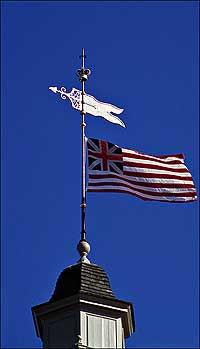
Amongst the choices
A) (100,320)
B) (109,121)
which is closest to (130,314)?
(100,320)

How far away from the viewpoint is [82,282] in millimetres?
38344

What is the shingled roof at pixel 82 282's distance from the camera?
125 feet

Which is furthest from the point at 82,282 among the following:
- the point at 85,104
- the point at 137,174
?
the point at 85,104

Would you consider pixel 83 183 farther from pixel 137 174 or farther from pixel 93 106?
pixel 93 106

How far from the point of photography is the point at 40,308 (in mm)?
38125

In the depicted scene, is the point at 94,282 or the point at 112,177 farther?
the point at 112,177

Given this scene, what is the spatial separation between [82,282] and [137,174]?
5.51 m

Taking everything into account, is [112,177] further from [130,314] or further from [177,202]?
[130,314]

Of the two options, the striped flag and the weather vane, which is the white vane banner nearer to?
the weather vane

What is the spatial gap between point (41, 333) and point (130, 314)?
248cm

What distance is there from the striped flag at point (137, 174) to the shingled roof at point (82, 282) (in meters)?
3.34

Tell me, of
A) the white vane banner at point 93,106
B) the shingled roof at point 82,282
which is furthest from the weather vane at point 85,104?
the shingled roof at point 82,282

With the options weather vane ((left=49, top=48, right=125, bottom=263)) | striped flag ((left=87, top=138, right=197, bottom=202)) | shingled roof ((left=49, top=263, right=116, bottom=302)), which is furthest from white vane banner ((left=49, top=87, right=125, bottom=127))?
shingled roof ((left=49, top=263, right=116, bottom=302))

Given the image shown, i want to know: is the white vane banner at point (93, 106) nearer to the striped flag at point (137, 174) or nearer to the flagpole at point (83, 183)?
the flagpole at point (83, 183)
